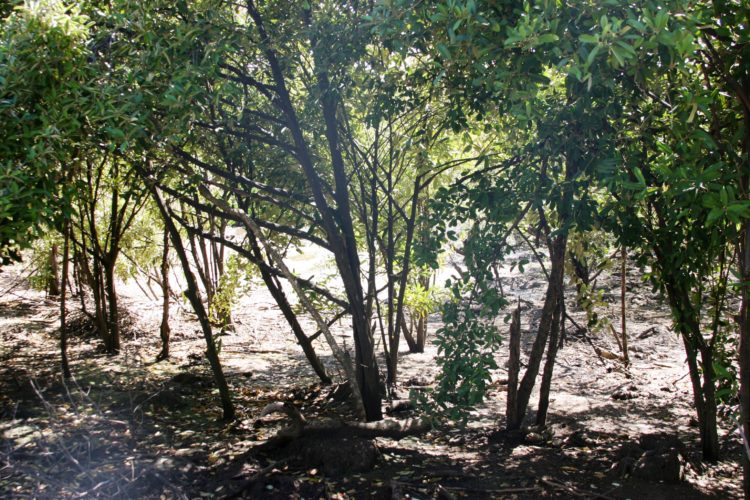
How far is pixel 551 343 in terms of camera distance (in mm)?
5480

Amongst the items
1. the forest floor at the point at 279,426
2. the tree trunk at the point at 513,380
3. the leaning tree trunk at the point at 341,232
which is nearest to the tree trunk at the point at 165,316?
the forest floor at the point at 279,426

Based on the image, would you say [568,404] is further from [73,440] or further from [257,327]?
[257,327]

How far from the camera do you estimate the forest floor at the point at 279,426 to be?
4312 millimetres

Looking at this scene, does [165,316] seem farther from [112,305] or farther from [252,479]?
[252,479]

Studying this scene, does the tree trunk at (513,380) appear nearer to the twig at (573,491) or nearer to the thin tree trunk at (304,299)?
the twig at (573,491)

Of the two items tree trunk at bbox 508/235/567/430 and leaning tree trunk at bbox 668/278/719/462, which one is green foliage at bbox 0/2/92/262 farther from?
leaning tree trunk at bbox 668/278/719/462

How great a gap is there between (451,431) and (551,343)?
1.20 m

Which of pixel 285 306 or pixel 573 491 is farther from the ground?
pixel 285 306

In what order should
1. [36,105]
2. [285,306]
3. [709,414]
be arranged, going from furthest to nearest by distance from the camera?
[285,306] → [709,414] → [36,105]

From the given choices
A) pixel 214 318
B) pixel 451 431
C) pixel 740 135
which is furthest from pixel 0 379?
pixel 740 135

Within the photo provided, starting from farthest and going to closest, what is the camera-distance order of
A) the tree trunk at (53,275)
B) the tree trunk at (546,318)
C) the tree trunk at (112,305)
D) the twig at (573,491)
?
the tree trunk at (53,275) < the tree trunk at (112,305) < the tree trunk at (546,318) < the twig at (573,491)

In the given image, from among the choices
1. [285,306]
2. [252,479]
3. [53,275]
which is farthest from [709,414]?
[53,275]

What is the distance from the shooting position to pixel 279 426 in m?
6.00

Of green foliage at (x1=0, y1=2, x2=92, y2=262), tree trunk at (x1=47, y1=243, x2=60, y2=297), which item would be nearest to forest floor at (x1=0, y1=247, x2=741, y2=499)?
tree trunk at (x1=47, y1=243, x2=60, y2=297)
